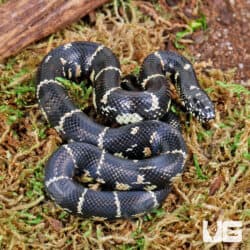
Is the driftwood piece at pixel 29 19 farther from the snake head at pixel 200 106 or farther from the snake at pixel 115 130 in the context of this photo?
the snake head at pixel 200 106

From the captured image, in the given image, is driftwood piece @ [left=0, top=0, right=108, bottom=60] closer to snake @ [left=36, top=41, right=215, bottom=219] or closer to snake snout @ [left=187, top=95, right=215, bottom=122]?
snake @ [left=36, top=41, right=215, bottom=219]

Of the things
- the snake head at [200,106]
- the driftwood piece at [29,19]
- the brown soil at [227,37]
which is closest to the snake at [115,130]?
the snake head at [200,106]

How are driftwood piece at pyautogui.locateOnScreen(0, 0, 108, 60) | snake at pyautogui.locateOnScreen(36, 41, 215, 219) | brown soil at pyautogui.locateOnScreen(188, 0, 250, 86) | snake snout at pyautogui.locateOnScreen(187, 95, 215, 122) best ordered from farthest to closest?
brown soil at pyautogui.locateOnScreen(188, 0, 250, 86), driftwood piece at pyautogui.locateOnScreen(0, 0, 108, 60), snake snout at pyautogui.locateOnScreen(187, 95, 215, 122), snake at pyautogui.locateOnScreen(36, 41, 215, 219)

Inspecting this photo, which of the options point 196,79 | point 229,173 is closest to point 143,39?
point 196,79

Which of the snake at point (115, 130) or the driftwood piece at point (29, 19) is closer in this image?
the snake at point (115, 130)

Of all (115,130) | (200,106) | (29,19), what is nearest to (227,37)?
(200,106)

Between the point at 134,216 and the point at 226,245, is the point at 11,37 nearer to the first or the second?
the point at 134,216

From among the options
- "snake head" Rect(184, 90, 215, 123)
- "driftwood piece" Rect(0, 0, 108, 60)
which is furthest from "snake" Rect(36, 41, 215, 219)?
"driftwood piece" Rect(0, 0, 108, 60)

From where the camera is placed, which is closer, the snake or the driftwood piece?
the snake
